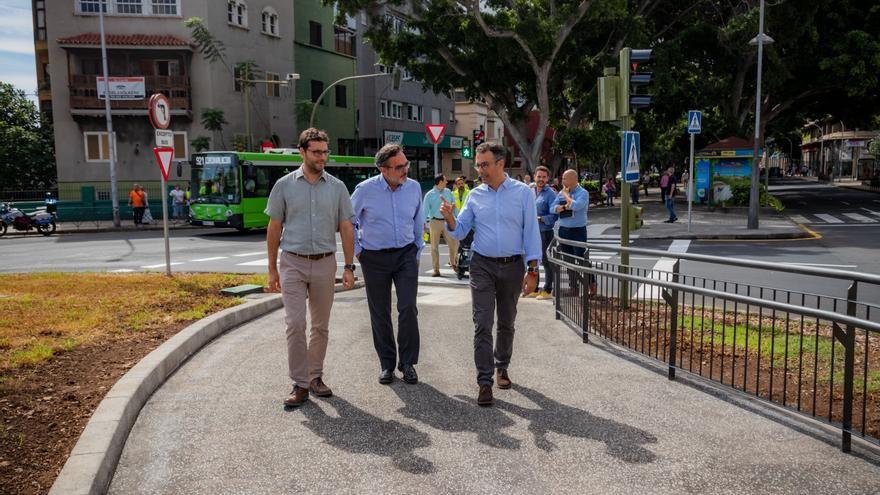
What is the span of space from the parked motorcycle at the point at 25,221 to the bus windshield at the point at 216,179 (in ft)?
19.6

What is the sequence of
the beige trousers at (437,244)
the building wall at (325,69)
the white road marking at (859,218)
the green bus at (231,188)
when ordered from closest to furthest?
the beige trousers at (437,244)
the white road marking at (859,218)
the green bus at (231,188)
the building wall at (325,69)

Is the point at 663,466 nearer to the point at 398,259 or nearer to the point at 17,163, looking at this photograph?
the point at 398,259

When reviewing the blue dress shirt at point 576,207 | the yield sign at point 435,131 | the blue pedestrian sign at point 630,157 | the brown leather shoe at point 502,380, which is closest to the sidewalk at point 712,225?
the yield sign at point 435,131

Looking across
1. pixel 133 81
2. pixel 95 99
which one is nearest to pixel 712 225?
pixel 133 81

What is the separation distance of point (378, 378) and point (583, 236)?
5.18 metres

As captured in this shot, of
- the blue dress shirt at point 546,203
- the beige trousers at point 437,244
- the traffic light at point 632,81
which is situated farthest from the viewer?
the beige trousers at point 437,244

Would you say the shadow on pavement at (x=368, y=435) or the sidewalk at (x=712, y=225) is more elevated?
the sidewalk at (x=712, y=225)

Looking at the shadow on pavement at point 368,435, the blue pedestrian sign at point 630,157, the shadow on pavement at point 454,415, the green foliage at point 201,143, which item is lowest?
the shadow on pavement at point 454,415

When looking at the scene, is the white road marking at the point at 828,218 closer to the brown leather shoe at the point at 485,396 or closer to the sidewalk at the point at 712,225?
the sidewalk at the point at 712,225

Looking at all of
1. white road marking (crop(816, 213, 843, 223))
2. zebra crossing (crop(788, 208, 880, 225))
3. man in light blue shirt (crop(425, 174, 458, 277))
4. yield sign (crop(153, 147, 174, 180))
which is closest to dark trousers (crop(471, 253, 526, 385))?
man in light blue shirt (crop(425, 174, 458, 277))

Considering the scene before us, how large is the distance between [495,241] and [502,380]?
1061 millimetres

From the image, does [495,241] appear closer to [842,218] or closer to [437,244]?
[437,244]

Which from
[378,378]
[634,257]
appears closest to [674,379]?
[378,378]

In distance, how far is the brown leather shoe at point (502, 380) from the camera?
5.47 metres
